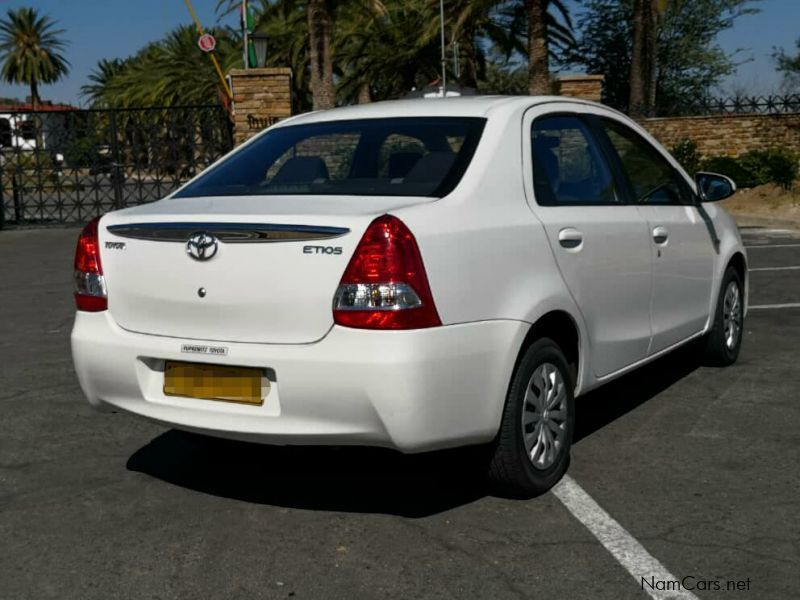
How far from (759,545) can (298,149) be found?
8.33ft

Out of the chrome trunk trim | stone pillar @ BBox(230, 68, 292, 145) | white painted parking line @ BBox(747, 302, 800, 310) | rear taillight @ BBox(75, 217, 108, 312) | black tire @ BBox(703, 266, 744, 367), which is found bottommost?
white painted parking line @ BBox(747, 302, 800, 310)

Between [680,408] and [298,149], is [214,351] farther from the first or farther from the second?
[680,408]

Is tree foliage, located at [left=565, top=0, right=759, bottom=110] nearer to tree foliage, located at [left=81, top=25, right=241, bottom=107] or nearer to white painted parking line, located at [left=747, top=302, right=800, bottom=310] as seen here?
tree foliage, located at [left=81, top=25, right=241, bottom=107]

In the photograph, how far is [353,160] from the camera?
464cm

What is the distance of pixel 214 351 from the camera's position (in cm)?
367

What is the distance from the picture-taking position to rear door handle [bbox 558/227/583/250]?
4.18 metres

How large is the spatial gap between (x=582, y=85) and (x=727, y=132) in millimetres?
4649

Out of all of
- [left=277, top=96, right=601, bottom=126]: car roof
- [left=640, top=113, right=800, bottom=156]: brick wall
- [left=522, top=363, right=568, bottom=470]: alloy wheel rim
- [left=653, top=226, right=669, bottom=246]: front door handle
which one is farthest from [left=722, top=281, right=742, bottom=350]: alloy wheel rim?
[left=640, top=113, right=800, bottom=156]: brick wall

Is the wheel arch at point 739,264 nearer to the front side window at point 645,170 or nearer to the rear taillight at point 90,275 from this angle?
the front side window at point 645,170

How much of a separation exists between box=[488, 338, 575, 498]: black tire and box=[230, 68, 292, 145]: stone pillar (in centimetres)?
1739

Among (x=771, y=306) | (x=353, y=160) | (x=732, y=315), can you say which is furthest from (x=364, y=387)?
Result: (x=771, y=306)

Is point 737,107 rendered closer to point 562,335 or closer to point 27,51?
point 562,335

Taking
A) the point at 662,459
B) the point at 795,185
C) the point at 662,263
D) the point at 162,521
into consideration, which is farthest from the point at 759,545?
the point at 795,185

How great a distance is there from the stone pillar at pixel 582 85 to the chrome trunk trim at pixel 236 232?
20660 millimetres
